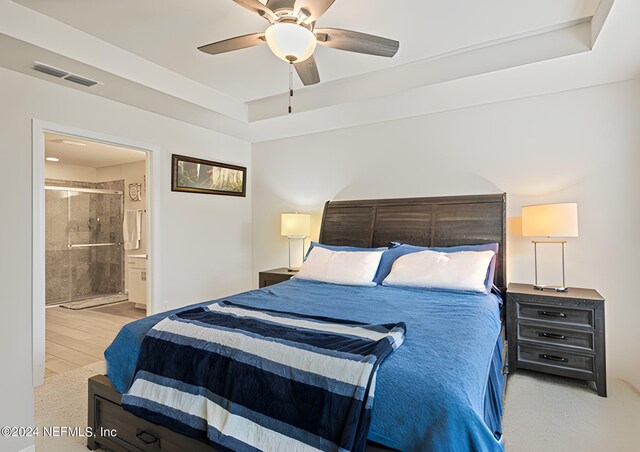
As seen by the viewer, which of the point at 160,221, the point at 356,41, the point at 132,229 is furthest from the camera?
the point at 132,229

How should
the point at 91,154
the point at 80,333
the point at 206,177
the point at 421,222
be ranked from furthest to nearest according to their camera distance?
1. the point at 91,154
2. the point at 206,177
3. the point at 80,333
4. the point at 421,222

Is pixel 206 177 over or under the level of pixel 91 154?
under

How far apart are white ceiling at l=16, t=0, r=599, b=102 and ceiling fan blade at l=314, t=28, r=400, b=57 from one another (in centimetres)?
34

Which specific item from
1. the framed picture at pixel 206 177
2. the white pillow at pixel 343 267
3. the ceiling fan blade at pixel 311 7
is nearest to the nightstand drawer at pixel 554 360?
the white pillow at pixel 343 267

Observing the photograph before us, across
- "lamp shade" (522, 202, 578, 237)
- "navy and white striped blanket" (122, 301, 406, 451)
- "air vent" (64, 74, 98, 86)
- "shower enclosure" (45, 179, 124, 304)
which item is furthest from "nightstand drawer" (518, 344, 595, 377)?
"shower enclosure" (45, 179, 124, 304)

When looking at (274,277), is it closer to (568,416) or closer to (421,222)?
(421,222)

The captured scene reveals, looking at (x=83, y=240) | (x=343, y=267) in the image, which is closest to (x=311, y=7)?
(x=343, y=267)

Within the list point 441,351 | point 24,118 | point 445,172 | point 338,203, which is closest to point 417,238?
point 445,172

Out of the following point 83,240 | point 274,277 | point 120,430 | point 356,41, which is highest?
point 356,41

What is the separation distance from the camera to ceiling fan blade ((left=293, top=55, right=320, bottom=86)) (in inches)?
92.5

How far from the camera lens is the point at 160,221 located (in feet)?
12.3

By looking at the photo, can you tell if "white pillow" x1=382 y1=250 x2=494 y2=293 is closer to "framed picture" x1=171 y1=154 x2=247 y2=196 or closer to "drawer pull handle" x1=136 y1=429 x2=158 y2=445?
"drawer pull handle" x1=136 y1=429 x2=158 y2=445

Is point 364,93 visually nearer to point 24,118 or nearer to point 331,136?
point 331,136

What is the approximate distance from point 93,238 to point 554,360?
748cm
